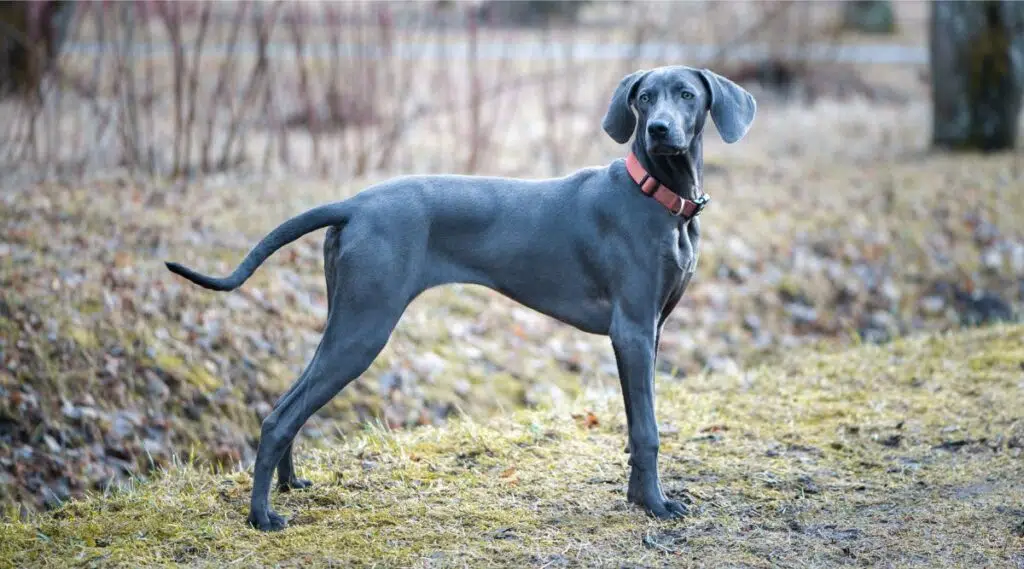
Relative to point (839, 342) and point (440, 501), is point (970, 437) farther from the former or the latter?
point (839, 342)

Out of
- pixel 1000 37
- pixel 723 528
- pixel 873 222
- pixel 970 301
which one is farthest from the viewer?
pixel 1000 37

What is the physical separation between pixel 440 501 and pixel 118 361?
261cm

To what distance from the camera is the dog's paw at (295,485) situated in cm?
475

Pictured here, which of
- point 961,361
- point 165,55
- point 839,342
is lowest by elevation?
point 839,342

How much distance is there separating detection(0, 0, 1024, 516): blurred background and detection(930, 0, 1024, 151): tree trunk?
0.08ft

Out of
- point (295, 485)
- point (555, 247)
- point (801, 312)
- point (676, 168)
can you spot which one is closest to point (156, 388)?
point (295, 485)

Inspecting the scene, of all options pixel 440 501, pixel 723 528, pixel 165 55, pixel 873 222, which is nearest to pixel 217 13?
Answer: pixel 165 55

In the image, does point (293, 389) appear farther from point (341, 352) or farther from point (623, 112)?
point (623, 112)

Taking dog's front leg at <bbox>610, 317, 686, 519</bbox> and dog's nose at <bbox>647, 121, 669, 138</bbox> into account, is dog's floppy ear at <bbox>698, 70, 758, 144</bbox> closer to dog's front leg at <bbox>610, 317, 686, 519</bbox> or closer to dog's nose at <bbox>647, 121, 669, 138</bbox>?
dog's nose at <bbox>647, 121, 669, 138</bbox>

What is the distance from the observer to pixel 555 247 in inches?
180

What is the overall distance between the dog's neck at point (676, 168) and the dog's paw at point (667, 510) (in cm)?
124

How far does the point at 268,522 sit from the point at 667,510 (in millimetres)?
1580

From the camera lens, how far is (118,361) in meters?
6.37

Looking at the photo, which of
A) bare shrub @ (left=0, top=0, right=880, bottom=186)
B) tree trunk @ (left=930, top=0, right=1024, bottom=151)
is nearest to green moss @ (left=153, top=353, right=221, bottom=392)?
bare shrub @ (left=0, top=0, right=880, bottom=186)
